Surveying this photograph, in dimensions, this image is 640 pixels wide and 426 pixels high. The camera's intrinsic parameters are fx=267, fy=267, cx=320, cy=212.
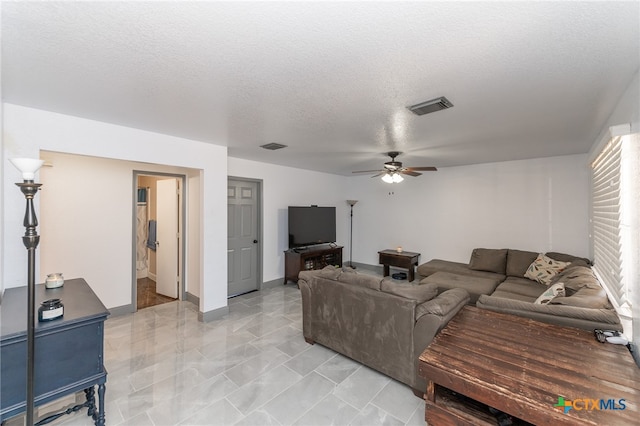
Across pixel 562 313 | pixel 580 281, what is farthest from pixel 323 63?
pixel 580 281

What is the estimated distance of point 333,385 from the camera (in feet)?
7.92

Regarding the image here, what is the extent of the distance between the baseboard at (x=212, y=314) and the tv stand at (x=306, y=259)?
5.47ft

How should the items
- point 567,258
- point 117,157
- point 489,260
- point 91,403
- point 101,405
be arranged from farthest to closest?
point 489,260, point 567,258, point 117,157, point 91,403, point 101,405

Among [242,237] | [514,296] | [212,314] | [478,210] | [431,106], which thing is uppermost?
[431,106]

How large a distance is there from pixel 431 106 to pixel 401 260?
3.99 metres

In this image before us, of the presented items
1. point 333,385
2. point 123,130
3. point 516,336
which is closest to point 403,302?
point 516,336

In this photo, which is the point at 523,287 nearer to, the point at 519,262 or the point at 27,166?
the point at 519,262

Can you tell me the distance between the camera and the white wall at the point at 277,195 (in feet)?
16.5

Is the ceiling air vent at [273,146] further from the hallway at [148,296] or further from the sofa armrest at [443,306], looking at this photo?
the hallway at [148,296]

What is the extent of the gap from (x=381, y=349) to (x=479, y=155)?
354 cm

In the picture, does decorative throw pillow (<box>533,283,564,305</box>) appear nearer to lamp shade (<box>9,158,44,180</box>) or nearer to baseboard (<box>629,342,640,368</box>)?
baseboard (<box>629,342,640,368</box>)

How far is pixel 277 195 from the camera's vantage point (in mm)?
5484

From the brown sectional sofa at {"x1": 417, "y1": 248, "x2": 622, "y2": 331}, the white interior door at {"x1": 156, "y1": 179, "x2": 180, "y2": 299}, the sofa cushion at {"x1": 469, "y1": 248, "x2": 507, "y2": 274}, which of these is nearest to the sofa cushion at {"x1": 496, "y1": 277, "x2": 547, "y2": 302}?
the brown sectional sofa at {"x1": 417, "y1": 248, "x2": 622, "y2": 331}

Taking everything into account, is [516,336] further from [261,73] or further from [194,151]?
[194,151]
